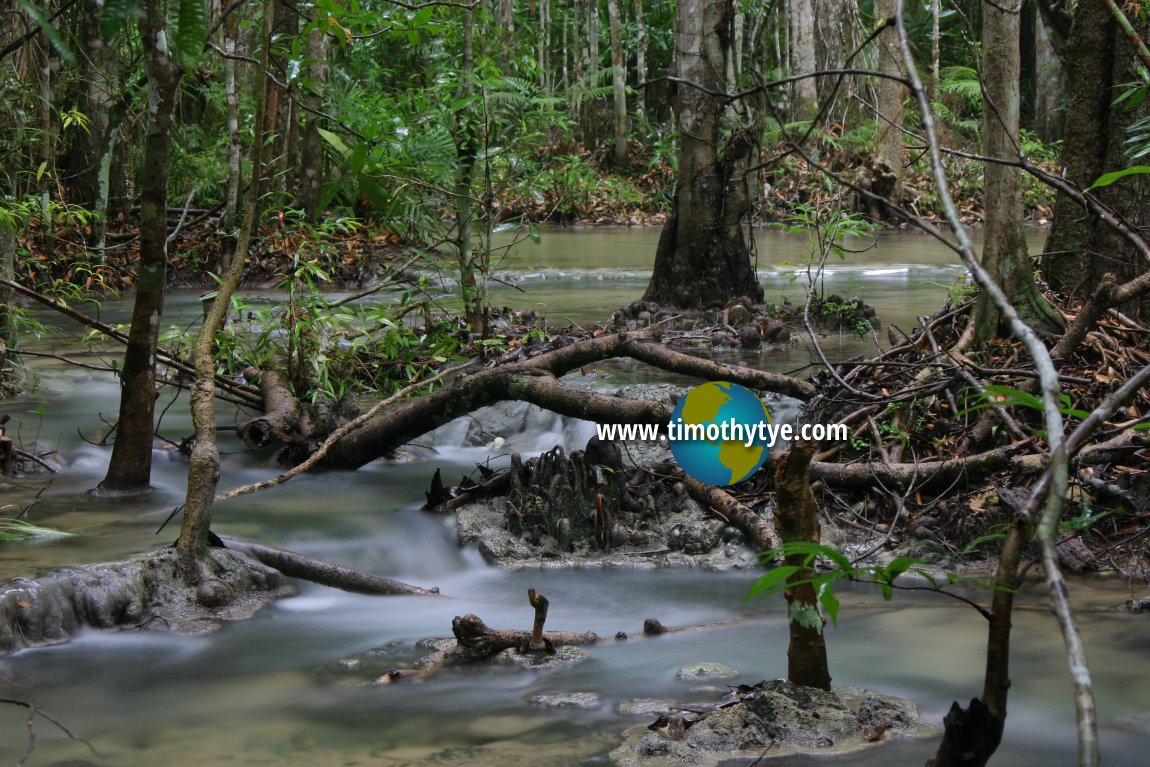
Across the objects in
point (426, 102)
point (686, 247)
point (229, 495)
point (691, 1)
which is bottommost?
point (229, 495)

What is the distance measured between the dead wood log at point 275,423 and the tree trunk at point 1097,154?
4411mm

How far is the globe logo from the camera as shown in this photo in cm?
527

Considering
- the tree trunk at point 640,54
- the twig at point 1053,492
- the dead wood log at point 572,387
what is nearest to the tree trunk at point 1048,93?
the tree trunk at point 640,54

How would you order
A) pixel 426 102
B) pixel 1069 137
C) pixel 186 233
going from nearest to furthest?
pixel 1069 137
pixel 426 102
pixel 186 233

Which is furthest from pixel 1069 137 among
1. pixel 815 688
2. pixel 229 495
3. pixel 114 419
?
pixel 114 419

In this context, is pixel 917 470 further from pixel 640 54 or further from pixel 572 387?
pixel 640 54

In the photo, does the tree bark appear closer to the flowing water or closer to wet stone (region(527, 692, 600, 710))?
the flowing water

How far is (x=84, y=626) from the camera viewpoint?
13.0 ft

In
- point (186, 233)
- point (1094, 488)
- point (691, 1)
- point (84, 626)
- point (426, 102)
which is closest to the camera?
point (84, 626)

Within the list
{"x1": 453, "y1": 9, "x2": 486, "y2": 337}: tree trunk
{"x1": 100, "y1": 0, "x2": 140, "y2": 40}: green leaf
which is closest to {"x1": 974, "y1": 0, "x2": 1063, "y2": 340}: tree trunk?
{"x1": 453, "y1": 9, "x2": 486, "y2": 337}: tree trunk

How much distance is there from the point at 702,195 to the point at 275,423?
4.14 m

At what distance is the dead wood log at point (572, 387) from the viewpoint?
4930mm

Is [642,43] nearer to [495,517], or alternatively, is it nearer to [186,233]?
[186,233]

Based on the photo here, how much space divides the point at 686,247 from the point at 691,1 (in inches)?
75.8
